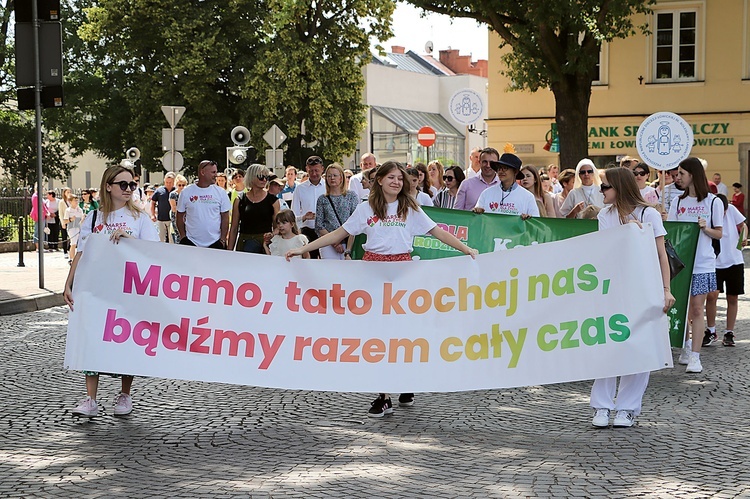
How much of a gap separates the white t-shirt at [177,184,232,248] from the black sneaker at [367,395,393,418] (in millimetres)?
5012

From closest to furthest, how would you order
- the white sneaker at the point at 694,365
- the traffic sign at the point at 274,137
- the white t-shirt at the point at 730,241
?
the white sneaker at the point at 694,365 < the white t-shirt at the point at 730,241 < the traffic sign at the point at 274,137

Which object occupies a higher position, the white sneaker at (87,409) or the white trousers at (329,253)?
the white trousers at (329,253)

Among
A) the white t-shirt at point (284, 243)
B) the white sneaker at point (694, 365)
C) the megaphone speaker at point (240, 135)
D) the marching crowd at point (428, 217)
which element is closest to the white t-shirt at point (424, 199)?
the marching crowd at point (428, 217)

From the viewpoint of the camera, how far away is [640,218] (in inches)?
324

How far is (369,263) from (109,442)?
207 cm

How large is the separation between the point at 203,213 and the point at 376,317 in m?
5.37

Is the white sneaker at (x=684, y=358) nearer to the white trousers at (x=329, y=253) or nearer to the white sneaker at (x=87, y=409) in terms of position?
the white trousers at (x=329, y=253)

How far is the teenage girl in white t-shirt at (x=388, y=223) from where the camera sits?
28.2ft

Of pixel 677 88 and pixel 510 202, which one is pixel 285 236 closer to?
pixel 510 202

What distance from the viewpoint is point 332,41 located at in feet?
170

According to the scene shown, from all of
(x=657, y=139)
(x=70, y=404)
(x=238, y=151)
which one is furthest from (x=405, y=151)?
(x=70, y=404)

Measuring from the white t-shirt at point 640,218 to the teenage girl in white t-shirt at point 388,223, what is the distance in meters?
1.09

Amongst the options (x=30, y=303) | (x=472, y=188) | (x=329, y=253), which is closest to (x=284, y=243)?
(x=329, y=253)

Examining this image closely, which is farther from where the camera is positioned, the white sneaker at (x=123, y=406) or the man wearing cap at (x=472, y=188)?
the man wearing cap at (x=472, y=188)
